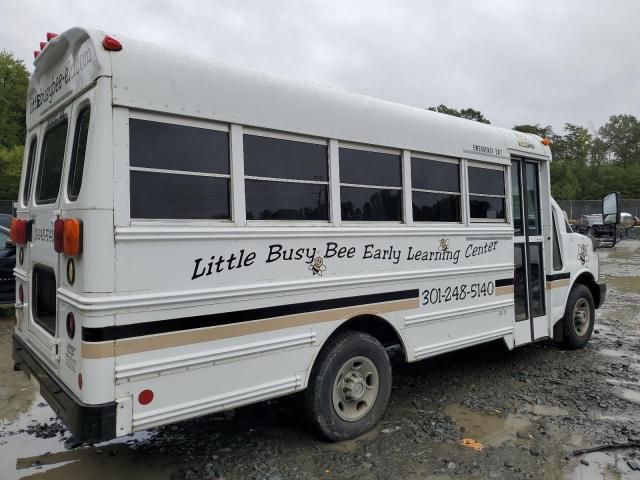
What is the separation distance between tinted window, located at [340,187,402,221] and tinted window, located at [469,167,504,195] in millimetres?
1054

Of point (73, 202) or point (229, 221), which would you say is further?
point (229, 221)

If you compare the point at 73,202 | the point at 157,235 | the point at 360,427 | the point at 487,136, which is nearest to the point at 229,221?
the point at 157,235

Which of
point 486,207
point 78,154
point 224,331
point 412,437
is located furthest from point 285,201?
point 486,207

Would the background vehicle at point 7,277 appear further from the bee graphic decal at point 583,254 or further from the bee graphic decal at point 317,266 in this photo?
the bee graphic decal at point 583,254

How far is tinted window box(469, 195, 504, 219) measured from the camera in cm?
488

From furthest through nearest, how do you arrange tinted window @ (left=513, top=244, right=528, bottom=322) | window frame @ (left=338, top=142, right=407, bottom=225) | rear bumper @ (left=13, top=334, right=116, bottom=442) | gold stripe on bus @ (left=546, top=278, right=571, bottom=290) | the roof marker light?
gold stripe on bus @ (left=546, top=278, right=571, bottom=290), tinted window @ (left=513, top=244, right=528, bottom=322), window frame @ (left=338, top=142, right=407, bottom=225), the roof marker light, rear bumper @ (left=13, top=334, right=116, bottom=442)

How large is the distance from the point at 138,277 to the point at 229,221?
0.68 meters

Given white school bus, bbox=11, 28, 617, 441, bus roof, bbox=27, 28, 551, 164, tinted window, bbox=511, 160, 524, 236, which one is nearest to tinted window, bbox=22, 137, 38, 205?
white school bus, bbox=11, 28, 617, 441

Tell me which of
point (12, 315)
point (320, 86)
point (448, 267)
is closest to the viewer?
point (320, 86)

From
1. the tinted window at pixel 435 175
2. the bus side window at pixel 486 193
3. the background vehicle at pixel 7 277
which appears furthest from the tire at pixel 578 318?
the background vehicle at pixel 7 277

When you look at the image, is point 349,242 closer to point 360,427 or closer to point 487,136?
point 360,427

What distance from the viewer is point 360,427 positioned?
12.9ft

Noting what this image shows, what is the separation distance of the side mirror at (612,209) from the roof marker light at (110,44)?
19.7 ft

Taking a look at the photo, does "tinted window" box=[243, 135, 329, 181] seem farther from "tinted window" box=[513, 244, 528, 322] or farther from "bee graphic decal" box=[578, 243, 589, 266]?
"bee graphic decal" box=[578, 243, 589, 266]
